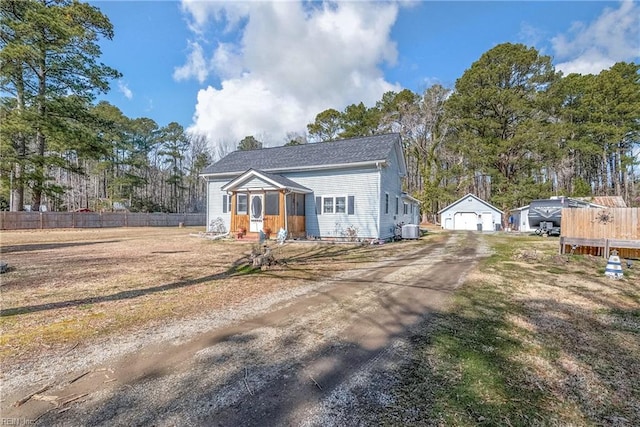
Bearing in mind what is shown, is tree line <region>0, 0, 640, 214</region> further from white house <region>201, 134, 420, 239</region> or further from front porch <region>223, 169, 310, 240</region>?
white house <region>201, 134, 420, 239</region>

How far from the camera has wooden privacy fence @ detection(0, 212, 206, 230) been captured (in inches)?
860

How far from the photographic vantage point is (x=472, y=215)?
31219 millimetres

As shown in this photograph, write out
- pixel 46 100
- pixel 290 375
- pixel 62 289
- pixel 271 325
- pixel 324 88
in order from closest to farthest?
pixel 290 375, pixel 271 325, pixel 62 289, pixel 46 100, pixel 324 88

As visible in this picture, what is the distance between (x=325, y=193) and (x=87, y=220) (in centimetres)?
2329

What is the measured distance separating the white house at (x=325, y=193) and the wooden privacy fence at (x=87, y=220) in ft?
54.0

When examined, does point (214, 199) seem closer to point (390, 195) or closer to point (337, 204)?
point (337, 204)

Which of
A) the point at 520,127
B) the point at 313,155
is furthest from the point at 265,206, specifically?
the point at 520,127

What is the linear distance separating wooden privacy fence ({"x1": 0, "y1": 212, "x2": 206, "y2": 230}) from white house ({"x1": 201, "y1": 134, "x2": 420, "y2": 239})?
16457 millimetres

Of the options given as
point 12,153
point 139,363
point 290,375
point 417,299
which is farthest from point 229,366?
point 12,153

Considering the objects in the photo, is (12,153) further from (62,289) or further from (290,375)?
(290,375)

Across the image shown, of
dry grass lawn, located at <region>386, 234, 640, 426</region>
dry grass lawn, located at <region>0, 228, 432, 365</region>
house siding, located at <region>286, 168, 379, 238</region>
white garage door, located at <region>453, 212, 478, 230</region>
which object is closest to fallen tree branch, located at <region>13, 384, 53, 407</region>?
dry grass lawn, located at <region>0, 228, 432, 365</region>

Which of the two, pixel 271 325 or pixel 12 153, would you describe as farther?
pixel 12 153

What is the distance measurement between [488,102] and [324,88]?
17486 millimetres

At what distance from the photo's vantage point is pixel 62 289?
5.88 meters
